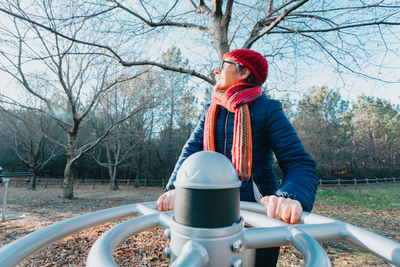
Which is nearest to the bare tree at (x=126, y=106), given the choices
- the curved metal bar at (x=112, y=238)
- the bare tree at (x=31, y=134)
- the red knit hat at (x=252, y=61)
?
the bare tree at (x=31, y=134)

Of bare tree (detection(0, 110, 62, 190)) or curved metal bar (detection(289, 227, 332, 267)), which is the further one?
bare tree (detection(0, 110, 62, 190))

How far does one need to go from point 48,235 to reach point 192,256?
432 millimetres

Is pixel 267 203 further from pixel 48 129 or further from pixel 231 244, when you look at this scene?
pixel 48 129

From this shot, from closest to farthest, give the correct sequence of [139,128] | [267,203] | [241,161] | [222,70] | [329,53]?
[267,203], [241,161], [222,70], [329,53], [139,128]

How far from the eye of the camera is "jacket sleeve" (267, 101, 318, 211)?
92cm

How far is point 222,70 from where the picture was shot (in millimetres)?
1534

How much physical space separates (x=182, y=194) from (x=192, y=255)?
0.12 metres

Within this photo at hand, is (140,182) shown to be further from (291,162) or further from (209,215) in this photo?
(209,215)

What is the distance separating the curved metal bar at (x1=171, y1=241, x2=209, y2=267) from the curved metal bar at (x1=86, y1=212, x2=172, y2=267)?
0.12 metres

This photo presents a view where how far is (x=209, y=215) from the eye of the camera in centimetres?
42

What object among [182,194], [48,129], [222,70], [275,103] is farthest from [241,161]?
[48,129]

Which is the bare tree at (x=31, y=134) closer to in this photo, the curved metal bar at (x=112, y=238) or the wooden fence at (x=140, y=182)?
the wooden fence at (x=140, y=182)

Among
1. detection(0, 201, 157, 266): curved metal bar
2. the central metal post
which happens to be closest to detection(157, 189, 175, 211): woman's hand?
detection(0, 201, 157, 266): curved metal bar

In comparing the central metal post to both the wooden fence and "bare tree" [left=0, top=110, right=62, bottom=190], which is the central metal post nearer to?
"bare tree" [left=0, top=110, right=62, bottom=190]
